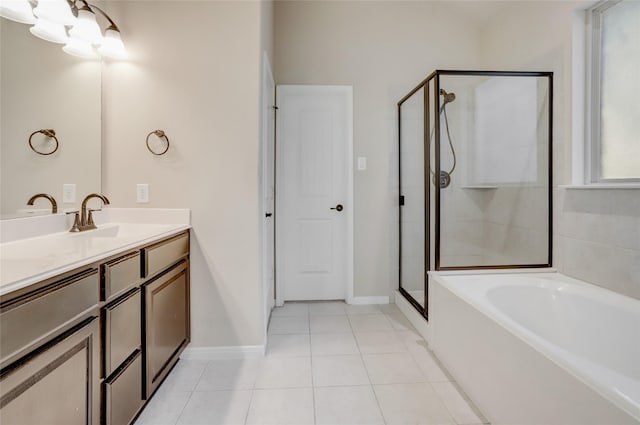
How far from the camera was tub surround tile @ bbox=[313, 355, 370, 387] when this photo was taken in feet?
5.80

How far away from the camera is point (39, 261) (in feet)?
3.34

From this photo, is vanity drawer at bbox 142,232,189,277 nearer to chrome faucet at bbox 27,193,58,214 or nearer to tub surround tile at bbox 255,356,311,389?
chrome faucet at bbox 27,193,58,214

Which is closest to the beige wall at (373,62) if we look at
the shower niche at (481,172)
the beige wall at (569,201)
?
the shower niche at (481,172)

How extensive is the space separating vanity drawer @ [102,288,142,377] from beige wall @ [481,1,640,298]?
7.85ft

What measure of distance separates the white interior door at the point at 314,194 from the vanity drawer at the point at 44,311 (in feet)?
6.43

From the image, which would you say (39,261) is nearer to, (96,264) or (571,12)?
(96,264)

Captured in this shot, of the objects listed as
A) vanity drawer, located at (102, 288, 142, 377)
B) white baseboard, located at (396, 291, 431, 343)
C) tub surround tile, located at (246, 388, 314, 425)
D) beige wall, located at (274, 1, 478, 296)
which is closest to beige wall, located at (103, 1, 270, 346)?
tub surround tile, located at (246, 388, 314, 425)

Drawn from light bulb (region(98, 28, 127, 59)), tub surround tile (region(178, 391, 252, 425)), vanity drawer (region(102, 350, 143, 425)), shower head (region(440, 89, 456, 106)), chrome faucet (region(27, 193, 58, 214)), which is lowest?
tub surround tile (region(178, 391, 252, 425))

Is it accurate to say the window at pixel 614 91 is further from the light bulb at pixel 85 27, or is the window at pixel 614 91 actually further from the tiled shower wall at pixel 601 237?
the light bulb at pixel 85 27

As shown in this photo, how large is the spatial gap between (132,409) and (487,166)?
262 centimetres

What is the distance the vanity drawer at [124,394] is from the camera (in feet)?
3.82

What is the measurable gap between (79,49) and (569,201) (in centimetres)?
300

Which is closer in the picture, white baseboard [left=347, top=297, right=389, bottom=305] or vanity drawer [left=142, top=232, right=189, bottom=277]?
vanity drawer [left=142, top=232, right=189, bottom=277]

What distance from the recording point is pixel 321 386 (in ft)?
5.68
